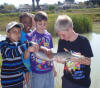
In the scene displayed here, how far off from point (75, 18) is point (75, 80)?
12.2 metres

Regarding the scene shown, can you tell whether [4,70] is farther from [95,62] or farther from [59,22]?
[95,62]

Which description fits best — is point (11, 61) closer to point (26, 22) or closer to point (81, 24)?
point (26, 22)

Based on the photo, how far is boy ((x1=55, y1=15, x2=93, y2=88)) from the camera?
6.76 ft

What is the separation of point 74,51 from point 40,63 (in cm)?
71

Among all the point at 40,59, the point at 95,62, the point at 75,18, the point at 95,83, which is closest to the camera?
the point at 40,59

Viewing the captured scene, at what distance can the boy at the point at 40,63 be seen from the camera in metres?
2.67

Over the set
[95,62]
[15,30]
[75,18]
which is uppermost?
[15,30]

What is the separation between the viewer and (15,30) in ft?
7.93

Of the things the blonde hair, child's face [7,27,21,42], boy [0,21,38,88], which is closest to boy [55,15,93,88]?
the blonde hair

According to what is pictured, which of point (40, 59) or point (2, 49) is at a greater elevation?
point (2, 49)

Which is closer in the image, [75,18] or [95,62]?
[95,62]

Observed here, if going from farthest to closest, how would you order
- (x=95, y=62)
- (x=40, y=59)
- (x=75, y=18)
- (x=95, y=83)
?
(x=75, y=18)
(x=95, y=62)
(x=95, y=83)
(x=40, y=59)

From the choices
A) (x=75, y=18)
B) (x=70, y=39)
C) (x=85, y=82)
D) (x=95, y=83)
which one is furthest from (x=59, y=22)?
(x=75, y=18)

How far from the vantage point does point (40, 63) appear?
268 centimetres
